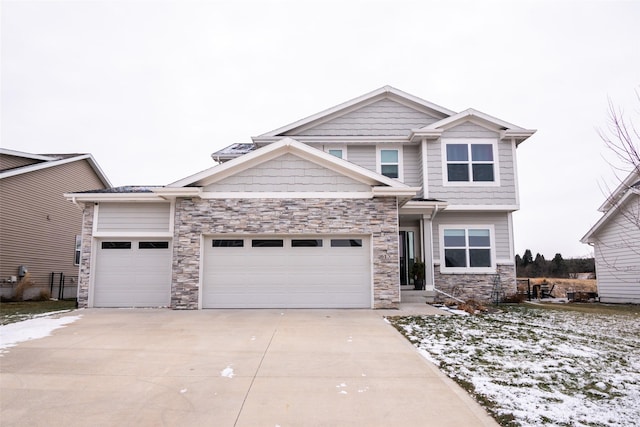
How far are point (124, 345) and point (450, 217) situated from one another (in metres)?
11.6

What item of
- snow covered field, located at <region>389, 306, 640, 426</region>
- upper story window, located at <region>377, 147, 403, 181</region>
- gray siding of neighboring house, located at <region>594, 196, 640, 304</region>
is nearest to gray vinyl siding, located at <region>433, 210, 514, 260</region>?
upper story window, located at <region>377, 147, 403, 181</region>

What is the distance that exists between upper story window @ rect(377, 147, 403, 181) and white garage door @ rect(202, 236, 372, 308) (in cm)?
460

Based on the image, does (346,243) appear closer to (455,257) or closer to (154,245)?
(455,257)

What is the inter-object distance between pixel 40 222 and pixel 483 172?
1851 cm

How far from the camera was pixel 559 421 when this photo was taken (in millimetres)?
3996

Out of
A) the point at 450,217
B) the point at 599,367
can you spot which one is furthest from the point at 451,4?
the point at 599,367

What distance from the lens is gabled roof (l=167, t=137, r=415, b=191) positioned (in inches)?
475

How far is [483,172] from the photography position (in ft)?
50.9

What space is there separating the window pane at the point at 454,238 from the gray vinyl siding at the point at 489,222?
288 mm

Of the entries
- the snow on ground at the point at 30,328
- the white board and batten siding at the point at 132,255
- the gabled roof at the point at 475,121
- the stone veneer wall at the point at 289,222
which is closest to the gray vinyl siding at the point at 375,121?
the gabled roof at the point at 475,121

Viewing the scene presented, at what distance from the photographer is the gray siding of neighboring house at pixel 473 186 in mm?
15219

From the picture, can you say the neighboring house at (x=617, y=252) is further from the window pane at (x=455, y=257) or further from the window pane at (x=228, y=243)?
the window pane at (x=228, y=243)

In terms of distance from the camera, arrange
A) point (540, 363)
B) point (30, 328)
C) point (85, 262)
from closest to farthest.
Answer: point (540, 363) → point (30, 328) → point (85, 262)

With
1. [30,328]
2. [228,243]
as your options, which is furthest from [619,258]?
[30,328]
